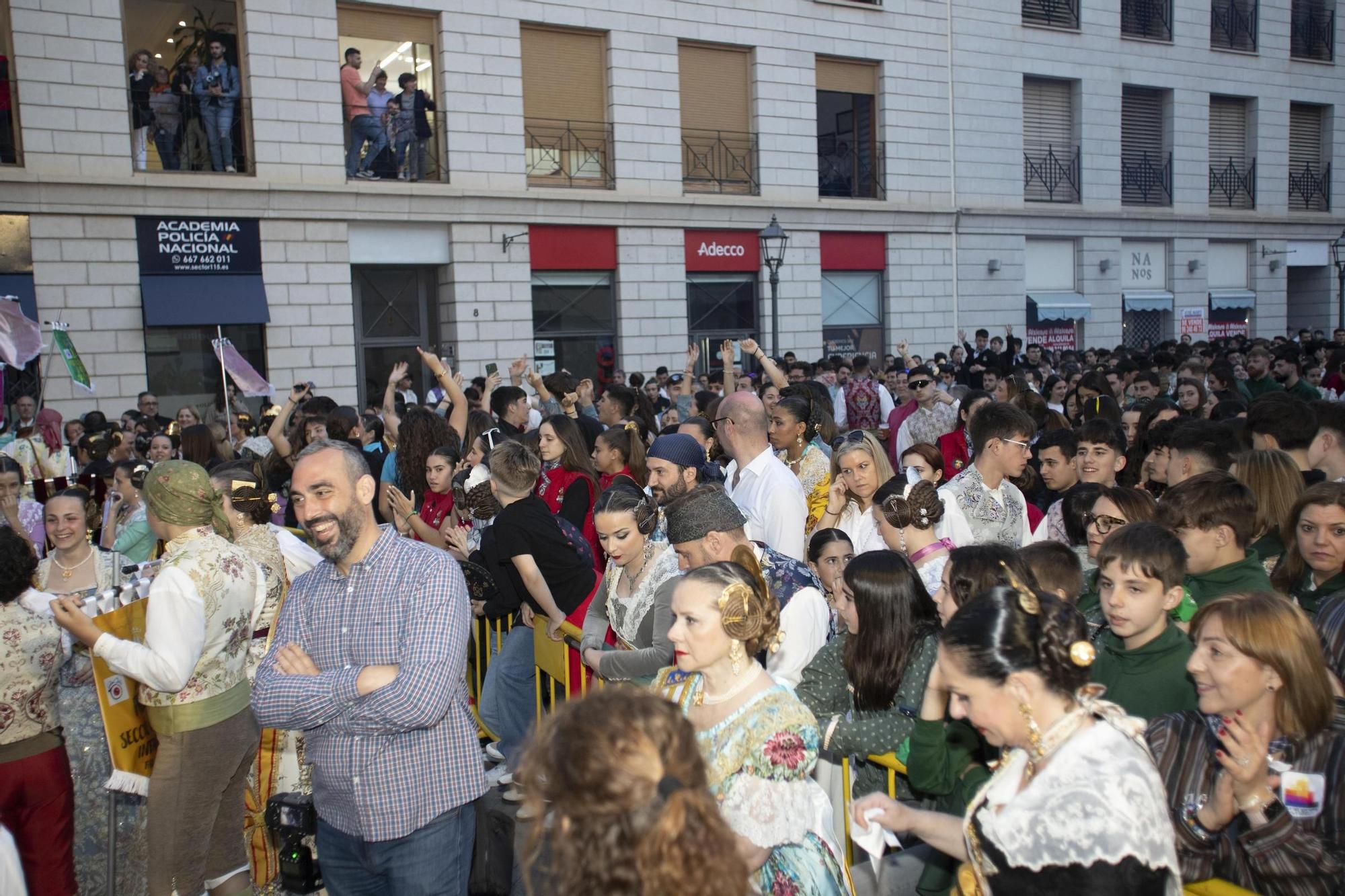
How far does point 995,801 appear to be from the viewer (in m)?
2.46

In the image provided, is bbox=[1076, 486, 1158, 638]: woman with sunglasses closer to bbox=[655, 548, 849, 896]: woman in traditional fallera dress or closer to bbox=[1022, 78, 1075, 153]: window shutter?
bbox=[655, 548, 849, 896]: woman in traditional fallera dress

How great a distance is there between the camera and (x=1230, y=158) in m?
29.6

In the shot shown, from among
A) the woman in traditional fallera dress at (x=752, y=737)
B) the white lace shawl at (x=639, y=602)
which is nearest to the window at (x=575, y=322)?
the white lace shawl at (x=639, y=602)

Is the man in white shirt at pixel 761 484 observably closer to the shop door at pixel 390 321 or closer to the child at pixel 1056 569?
the child at pixel 1056 569

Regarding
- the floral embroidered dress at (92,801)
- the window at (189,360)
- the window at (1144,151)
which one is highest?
the window at (1144,151)

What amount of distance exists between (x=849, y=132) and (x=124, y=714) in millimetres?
22460

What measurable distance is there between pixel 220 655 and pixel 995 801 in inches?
129

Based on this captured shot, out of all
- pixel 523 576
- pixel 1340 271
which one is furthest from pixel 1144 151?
pixel 523 576

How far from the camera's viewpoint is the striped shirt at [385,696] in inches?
128

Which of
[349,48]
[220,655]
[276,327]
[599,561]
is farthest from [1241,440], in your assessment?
[349,48]

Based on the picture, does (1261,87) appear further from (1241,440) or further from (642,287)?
(1241,440)

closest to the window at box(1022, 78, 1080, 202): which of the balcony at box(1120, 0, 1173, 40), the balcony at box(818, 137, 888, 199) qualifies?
the balcony at box(1120, 0, 1173, 40)

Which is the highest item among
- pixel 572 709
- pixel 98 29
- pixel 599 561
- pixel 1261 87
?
pixel 1261 87

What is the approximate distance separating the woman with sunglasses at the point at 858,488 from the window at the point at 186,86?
1470cm
